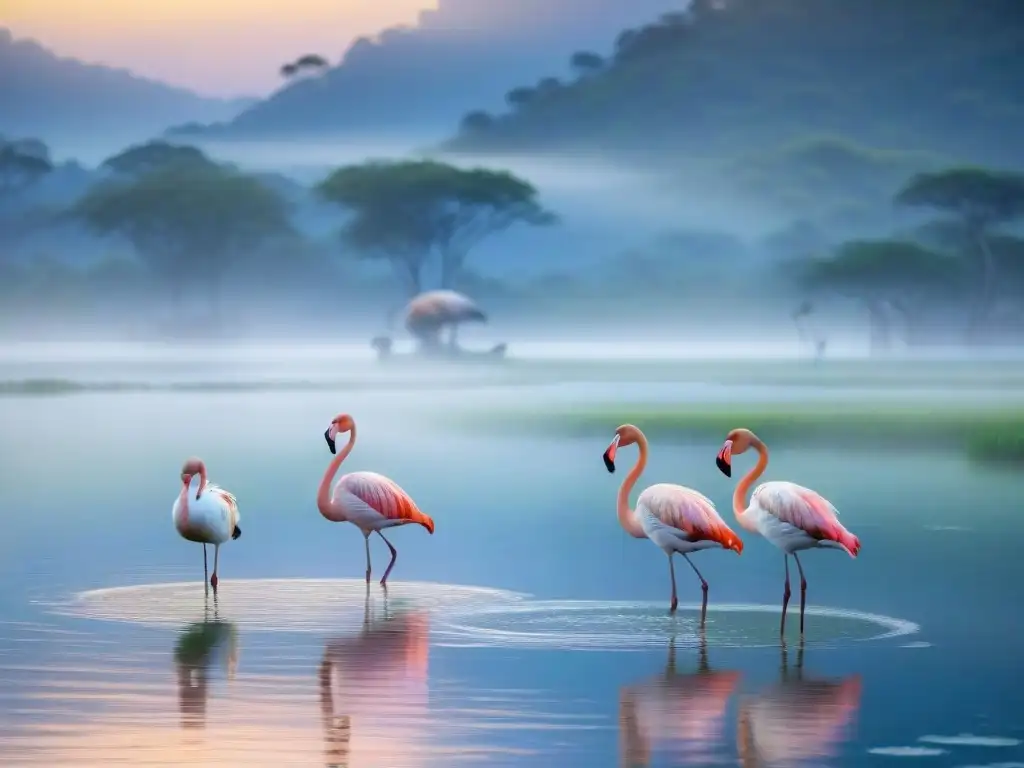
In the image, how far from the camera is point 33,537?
11562 millimetres

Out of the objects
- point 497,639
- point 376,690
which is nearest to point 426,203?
point 497,639

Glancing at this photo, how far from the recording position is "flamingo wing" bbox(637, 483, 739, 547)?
327 inches

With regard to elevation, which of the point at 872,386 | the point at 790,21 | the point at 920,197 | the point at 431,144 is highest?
the point at 790,21

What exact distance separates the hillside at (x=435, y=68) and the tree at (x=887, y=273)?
3347 centimetres

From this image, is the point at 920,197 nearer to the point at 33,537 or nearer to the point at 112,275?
the point at 112,275

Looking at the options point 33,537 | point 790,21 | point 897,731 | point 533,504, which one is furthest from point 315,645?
point 790,21

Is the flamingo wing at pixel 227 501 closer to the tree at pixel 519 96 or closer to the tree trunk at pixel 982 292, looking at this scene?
the tree trunk at pixel 982 292

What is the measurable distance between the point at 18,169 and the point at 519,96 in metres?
22.0

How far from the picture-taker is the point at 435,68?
89250 millimetres

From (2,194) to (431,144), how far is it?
66.1 ft

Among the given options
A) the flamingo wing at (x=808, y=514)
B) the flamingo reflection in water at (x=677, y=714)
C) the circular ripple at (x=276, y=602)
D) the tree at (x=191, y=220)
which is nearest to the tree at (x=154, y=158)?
the tree at (x=191, y=220)

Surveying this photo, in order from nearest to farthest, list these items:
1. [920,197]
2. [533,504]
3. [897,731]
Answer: [897,731] < [533,504] < [920,197]

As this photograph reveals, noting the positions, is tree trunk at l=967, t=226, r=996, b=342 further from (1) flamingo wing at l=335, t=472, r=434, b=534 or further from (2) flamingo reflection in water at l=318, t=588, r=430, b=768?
(2) flamingo reflection in water at l=318, t=588, r=430, b=768

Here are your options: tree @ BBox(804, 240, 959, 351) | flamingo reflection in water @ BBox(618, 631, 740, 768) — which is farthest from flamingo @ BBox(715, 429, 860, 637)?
tree @ BBox(804, 240, 959, 351)
